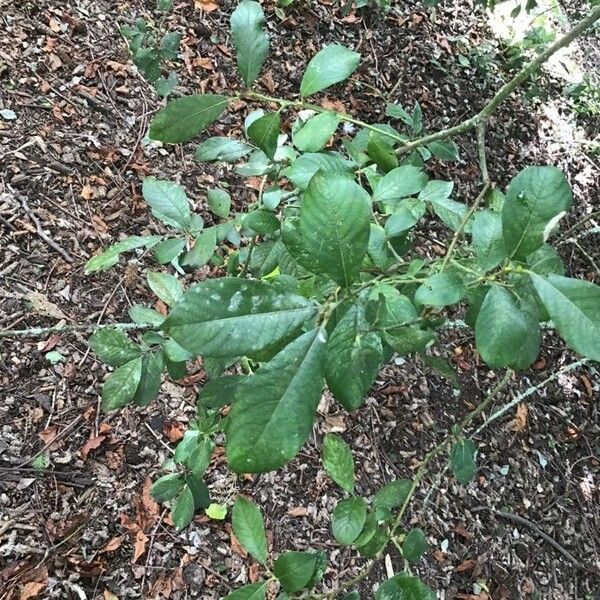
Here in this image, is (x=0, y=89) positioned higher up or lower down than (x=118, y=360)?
lower down

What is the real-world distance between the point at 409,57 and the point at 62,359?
218 centimetres

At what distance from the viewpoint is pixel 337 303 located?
2.10 feet

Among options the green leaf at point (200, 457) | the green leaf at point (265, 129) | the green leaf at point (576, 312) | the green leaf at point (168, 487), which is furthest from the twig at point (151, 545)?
the green leaf at point (576, 312)

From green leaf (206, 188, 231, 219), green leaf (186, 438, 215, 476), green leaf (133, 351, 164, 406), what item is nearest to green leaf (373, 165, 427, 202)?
green leaf (206, 188, 231, 219)

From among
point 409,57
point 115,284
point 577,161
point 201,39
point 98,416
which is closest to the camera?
point 98,416

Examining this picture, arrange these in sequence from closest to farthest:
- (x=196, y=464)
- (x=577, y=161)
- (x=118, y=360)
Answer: (x=118, y=360) → (x=196, y=464) → (x=577, y=161)

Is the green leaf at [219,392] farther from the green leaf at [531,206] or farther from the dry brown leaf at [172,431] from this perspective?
the dry brown leaf at [172,431]

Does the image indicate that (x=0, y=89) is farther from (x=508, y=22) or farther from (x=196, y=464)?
(x=508, y=22)

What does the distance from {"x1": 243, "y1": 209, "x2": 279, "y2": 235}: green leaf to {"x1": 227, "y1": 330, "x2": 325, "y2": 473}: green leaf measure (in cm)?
53

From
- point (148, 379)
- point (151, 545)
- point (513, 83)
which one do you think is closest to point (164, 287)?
point (148, 379)

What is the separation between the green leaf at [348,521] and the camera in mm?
1112

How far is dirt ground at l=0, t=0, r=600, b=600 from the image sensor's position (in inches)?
68.1

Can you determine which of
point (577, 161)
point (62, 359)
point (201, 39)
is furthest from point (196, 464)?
point (577, 161)

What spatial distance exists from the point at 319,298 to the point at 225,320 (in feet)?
0.82
